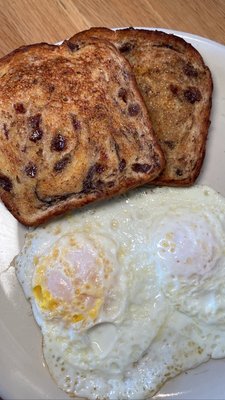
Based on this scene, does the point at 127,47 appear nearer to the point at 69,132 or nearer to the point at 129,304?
the point at 69,132

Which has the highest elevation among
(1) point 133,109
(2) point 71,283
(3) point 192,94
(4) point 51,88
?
(4) point 51,88

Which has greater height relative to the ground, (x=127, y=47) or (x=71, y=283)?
(x=127, y=47)

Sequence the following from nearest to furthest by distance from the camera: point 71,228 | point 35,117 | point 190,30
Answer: point 35,117
point 71,228
point 190,30

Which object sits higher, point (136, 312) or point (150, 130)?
point (150, 130)

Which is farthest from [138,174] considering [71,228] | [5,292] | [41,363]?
[41,363]

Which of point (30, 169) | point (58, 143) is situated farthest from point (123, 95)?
point (30, 169)

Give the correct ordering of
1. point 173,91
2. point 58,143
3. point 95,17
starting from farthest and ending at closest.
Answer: point 95,17 → point 173,91 → point 58,143

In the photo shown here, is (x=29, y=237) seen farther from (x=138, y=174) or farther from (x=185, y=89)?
(x=185, y=89)
